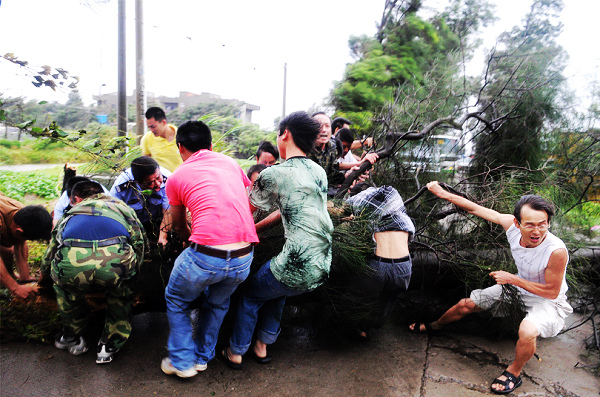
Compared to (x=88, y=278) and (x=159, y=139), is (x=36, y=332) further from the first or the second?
(x=159, y=139)

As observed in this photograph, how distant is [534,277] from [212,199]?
94.0 inches

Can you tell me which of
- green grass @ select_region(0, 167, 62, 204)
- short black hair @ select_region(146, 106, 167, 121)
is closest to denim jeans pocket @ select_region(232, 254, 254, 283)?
short black hair @ select_region(146, 106, 167, 121)

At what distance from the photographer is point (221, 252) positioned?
2443 millimetres

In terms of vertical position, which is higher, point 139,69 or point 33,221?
point 139,69

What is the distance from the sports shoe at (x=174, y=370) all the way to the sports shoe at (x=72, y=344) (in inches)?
24.5

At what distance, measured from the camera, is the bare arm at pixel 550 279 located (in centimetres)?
281

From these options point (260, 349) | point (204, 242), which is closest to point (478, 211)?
point (260, 349)

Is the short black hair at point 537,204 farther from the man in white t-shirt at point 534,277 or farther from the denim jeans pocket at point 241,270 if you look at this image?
the denim jeans pocket at point 241,270

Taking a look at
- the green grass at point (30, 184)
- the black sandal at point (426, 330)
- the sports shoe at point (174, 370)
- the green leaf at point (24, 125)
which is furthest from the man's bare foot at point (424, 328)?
the green grass at point (30, 184)

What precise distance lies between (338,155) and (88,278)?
2451 mm

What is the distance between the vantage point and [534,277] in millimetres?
3000

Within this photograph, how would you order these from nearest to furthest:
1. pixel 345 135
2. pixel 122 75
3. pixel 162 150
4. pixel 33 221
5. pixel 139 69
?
pixel 33 221
pixel 345 135
pixel 162 150
pixel 122 75
pixel 139 69

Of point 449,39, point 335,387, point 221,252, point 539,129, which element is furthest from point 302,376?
point 449,39

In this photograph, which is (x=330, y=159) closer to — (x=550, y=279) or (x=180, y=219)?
(x=180, y=219)
